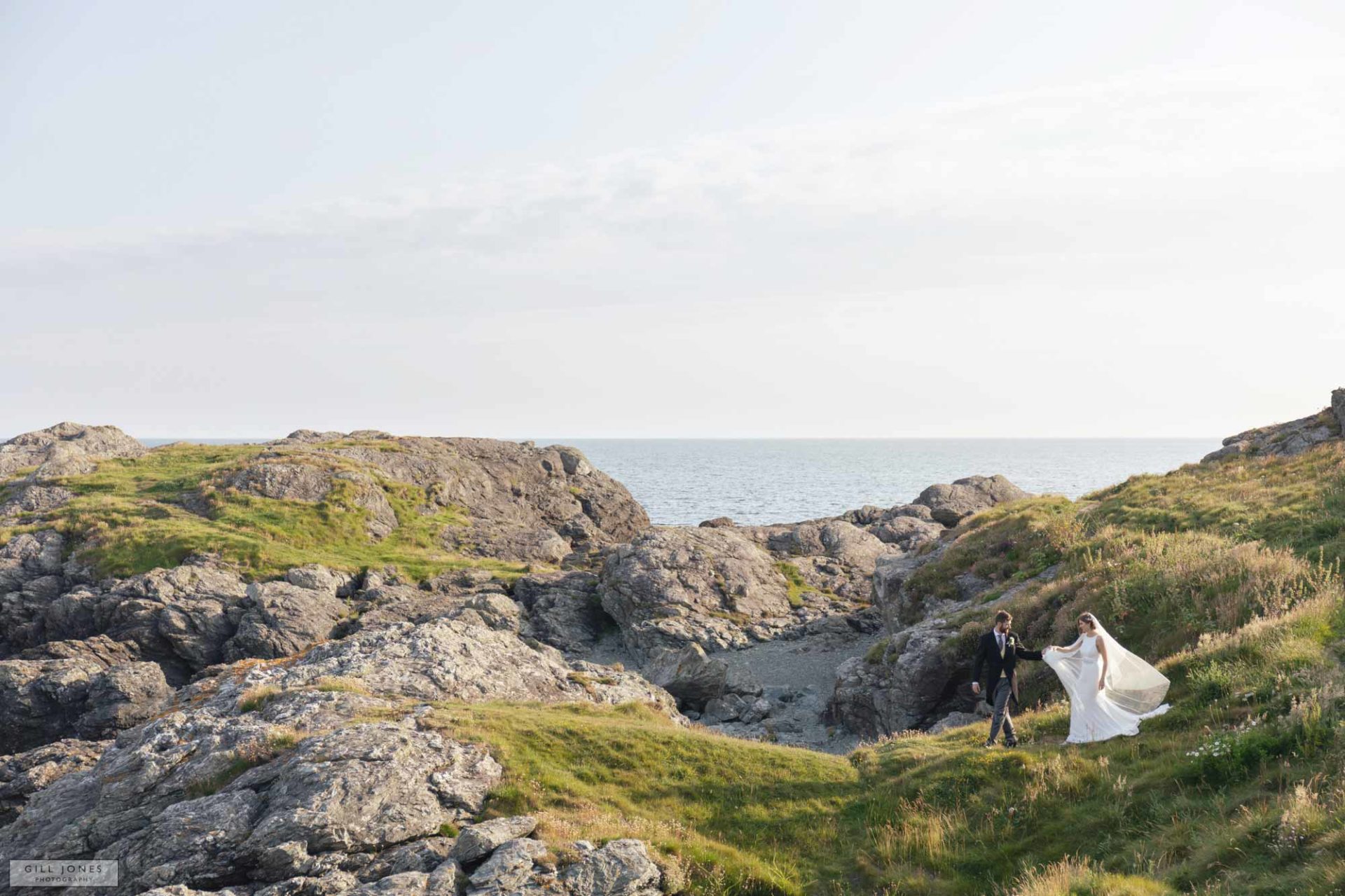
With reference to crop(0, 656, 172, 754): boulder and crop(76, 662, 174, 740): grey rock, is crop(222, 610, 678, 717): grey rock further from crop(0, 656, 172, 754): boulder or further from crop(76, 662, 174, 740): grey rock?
crop(0, 656, 172, 754): boulder

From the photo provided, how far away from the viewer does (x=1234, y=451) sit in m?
44.8

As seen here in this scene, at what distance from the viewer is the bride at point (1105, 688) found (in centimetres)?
1814

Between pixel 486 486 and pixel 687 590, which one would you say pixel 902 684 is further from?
pixel 486 486

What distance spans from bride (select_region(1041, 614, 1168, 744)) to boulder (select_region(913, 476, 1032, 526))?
195 ft

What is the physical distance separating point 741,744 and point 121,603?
40.7m

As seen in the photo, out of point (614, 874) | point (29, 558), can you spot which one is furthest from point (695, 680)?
point (29, 558)

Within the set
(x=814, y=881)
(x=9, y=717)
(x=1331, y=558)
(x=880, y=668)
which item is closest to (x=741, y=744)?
(x=814, y=881)

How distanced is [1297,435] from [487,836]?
45.5 metres

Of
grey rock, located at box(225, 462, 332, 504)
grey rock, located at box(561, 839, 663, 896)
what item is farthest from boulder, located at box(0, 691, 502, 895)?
grey rock, located at box(225, 462, 332, 504)

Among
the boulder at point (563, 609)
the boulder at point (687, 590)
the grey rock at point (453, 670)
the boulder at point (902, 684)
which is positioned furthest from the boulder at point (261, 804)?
the boulder at point (687, 590)

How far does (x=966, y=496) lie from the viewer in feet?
265

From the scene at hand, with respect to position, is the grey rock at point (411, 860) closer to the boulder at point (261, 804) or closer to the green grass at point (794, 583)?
the boulder at point (261, 804)

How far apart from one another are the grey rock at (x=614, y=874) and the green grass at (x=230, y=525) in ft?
144

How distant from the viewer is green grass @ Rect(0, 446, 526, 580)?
2093 inches
